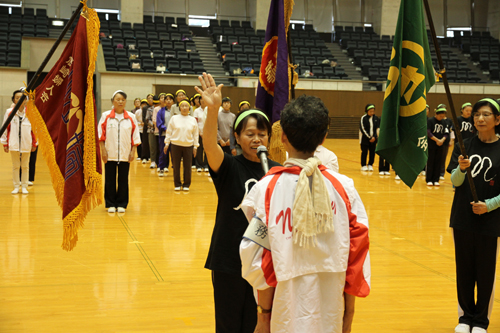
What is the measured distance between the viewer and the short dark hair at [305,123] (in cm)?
193

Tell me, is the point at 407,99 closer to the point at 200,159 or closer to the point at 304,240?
the point at 304,240

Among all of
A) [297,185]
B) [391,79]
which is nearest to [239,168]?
[297,185]

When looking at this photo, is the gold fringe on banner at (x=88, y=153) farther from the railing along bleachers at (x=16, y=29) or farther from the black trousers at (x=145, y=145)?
the railing along bleachers at (x=16, y=29)

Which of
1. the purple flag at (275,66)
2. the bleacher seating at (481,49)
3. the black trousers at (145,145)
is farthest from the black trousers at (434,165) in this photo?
the bleacher seating at (481,49)

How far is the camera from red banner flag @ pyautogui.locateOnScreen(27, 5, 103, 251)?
12.0ft

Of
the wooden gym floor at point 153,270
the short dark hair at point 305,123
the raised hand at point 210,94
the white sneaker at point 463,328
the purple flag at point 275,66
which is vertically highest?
the purple flag at point 275,66

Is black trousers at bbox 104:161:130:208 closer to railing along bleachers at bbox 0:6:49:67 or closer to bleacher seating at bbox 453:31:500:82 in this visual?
railing along bleachers at bbox 0:6:49:67

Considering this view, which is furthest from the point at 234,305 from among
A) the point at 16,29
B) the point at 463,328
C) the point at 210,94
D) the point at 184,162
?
the point at 16,29

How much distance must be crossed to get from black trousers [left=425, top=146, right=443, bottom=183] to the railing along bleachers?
56.1 ft

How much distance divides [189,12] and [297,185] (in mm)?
29912

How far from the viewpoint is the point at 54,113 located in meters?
3.81

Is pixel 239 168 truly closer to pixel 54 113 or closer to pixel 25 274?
pixel 54 113

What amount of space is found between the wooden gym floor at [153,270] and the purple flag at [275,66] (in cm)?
170

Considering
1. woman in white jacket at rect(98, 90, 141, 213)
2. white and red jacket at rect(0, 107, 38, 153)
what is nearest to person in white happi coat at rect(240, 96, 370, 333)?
woman in white jacket at rect(98, 90, 141, 213)
